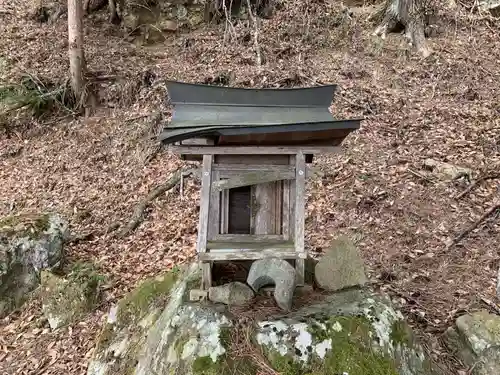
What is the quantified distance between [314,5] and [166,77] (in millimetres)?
4781

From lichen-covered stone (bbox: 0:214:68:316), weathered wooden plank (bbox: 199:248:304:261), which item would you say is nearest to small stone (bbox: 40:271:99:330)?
lichen-covered stone (bbox: 0:214:68:316)

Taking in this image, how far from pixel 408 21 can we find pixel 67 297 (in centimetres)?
1018

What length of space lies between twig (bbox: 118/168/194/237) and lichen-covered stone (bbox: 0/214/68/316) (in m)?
1.18

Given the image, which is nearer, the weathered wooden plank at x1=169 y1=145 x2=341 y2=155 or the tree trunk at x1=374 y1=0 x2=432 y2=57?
the weathered wooden plank at x1=169 y1=145 x2=341 y2=155

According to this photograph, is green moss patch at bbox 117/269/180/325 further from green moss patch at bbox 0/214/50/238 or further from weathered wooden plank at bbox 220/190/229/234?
green moss patch at bbox 0/214/50/238

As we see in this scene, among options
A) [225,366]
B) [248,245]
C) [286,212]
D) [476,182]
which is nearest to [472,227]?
[476,182]

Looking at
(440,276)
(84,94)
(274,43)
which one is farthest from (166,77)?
(440,276)

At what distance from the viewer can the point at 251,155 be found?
4.08m

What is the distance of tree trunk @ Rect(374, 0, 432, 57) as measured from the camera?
35.7 ft

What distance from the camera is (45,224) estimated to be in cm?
703

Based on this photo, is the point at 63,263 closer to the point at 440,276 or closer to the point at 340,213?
the point at 340,213

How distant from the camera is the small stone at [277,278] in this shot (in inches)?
151

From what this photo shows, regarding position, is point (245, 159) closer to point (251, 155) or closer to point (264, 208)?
point (251, 155)

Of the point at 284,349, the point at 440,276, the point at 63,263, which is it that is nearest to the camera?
the point at 284,349
